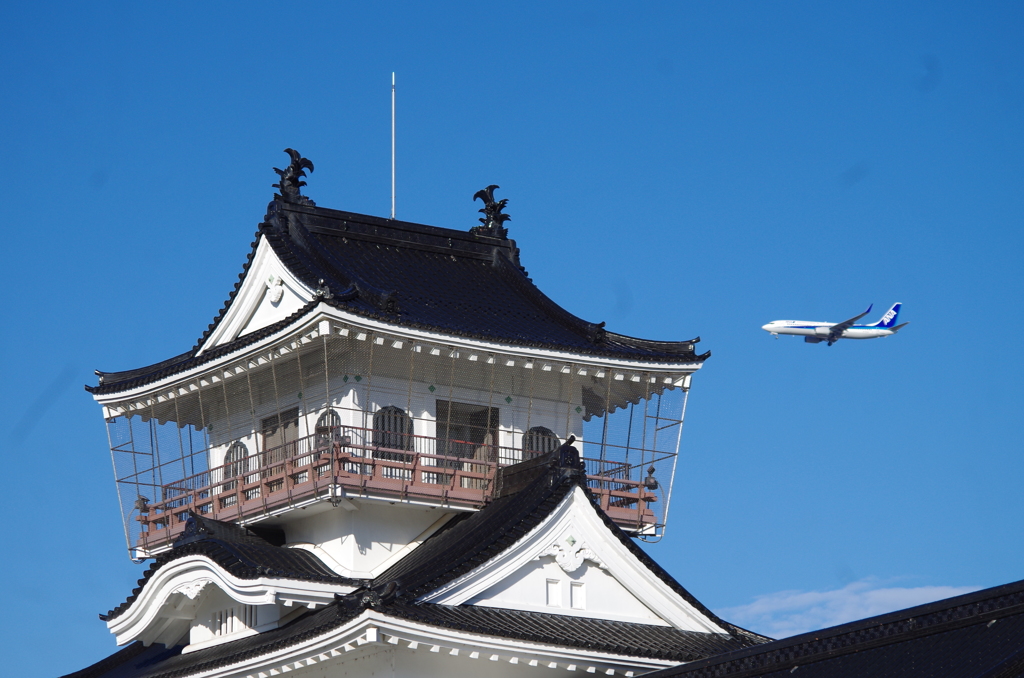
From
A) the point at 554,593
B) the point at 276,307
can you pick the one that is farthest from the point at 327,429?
the point at 554,593

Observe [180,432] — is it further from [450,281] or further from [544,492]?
[544,492]

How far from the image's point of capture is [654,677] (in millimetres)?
18812

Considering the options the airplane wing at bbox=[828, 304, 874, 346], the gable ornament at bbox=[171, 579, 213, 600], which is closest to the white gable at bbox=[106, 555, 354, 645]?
the gable ornament at bbox=[171, 579, 213, 600]

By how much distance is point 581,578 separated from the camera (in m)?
21.7

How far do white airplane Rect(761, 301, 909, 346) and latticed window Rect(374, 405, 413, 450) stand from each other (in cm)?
5967

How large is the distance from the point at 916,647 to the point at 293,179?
16540mm

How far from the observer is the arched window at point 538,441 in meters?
25.3

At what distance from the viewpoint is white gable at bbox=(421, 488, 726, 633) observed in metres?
21.0

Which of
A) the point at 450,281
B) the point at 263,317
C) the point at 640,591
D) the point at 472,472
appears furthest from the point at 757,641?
the point at 263,317

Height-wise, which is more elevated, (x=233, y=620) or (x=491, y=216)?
(x=491, y=216)

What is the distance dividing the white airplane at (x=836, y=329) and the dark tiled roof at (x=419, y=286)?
55834 millimetres

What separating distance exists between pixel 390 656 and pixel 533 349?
6451 millimetres

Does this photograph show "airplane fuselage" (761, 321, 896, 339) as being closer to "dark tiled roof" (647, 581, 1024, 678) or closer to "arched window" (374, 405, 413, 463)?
"arched window" (374, 405, 413, 463)

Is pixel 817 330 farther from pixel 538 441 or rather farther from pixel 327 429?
pixel 327 429
